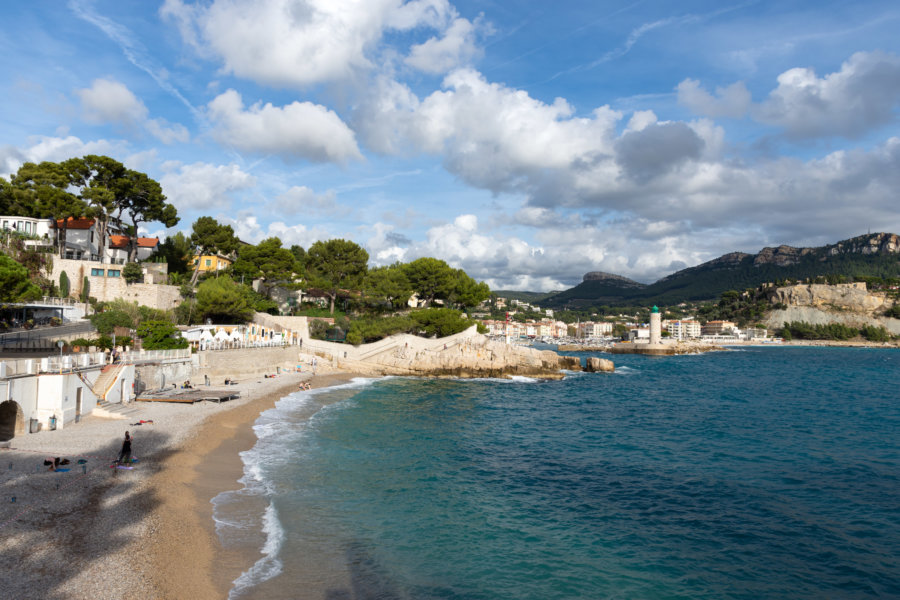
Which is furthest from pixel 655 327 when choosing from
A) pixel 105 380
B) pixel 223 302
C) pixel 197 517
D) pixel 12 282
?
pixel 197 517

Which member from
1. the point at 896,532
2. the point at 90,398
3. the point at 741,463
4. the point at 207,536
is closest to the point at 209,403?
the point at 90,398

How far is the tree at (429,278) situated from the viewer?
6931cm

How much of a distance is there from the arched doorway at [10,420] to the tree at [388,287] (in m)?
45.6

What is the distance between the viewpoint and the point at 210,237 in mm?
53812

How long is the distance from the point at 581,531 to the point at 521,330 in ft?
589

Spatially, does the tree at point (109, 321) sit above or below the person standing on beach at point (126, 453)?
above

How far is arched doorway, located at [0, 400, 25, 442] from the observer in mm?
16734

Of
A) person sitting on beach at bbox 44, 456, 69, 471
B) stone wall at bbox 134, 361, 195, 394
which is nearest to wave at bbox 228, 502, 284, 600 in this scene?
person sitting on beach at bbox 44, 456, 69, 471

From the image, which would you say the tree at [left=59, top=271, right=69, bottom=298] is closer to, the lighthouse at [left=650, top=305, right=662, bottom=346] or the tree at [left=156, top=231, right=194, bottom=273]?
the tree at [left=156, top=231, right=194, bottom=273]

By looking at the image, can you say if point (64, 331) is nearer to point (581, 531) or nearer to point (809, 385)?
point (581, 531)

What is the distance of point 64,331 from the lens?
32.8m

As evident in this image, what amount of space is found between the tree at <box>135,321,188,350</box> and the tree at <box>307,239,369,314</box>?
1157 inches

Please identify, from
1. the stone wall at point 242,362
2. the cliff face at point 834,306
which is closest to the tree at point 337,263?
the stone wall at point 242,362

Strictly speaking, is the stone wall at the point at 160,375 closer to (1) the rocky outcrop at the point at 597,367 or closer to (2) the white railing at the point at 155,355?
(2) the white railing at the point at 155,355
